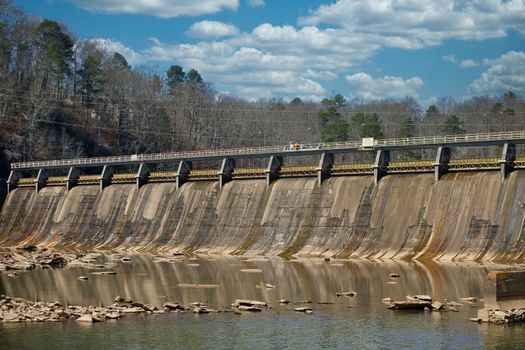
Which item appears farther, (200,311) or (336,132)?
(336,132)

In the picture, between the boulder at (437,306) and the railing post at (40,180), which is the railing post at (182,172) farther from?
the boulder at (437,306)

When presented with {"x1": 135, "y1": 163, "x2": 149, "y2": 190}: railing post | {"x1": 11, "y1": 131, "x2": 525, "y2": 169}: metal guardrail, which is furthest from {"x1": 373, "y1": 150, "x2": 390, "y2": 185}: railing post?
{"x1": 135, "y1": 163, "x2": 149, "y2": 190}: railing post

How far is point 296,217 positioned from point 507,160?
924 inches

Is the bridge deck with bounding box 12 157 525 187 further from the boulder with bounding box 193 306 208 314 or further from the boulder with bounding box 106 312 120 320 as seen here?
the boulder with bounding box 106 312 120 320

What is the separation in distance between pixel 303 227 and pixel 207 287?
2679cm

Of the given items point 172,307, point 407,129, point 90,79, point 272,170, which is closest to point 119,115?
point 90,79

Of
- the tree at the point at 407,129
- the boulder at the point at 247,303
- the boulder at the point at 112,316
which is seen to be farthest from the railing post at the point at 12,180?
the boulder at the point at 112,316

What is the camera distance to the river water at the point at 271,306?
149ft

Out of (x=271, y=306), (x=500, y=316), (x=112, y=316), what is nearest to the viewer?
(x=500, y=316)

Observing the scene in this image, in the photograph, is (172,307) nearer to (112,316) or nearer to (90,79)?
(112,316)

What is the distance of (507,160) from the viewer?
7938cm

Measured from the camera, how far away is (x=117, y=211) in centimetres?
11362

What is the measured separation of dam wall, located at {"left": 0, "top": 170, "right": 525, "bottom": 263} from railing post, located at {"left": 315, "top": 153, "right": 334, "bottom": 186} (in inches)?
32.3

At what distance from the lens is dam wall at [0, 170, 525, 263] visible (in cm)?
7719
